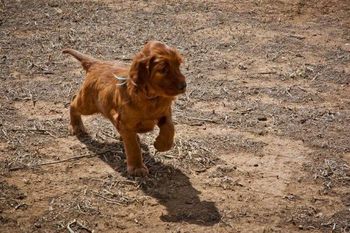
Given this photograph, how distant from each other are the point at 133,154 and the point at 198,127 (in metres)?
1.26

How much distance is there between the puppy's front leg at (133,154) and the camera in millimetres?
5320

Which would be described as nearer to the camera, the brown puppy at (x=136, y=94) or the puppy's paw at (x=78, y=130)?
the brown puppy at (x=136, y=94)

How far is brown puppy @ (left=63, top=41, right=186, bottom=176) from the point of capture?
479cm

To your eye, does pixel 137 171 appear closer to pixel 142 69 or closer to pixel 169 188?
pixel 169 188

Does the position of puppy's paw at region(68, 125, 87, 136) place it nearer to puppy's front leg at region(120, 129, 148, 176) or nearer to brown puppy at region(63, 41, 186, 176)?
brown puppy at region(63, 41, 186, 176)

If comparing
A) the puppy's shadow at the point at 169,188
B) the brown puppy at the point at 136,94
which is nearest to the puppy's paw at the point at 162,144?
the brown puppy at the point at 136,94

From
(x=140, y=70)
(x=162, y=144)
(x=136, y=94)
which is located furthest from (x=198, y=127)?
(x=140, y=70)

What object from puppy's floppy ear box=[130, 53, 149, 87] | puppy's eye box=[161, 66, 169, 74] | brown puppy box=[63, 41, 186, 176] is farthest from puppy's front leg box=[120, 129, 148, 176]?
puppy's eye box=[161, 66, 169, 74]

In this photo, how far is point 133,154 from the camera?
5.39m

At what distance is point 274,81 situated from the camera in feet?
25.1

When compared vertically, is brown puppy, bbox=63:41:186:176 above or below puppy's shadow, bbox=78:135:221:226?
above

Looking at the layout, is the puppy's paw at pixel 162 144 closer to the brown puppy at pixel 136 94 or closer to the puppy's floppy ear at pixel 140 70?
the brown puppy at pixel 136 94

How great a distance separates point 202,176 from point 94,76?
1.43 metres

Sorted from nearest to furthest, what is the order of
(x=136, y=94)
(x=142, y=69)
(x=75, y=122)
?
(x=142, y=69)
(x=136, y=94)
(x=75, y=122)
